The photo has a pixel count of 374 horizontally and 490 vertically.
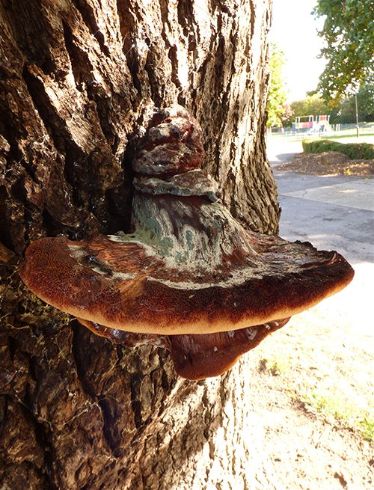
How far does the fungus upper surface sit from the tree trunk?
15cm

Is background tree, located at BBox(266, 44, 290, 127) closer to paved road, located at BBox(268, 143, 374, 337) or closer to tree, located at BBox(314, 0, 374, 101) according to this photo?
tree, located at BBox(314, 0, 374, 101)

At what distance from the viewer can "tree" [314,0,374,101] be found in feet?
42.0

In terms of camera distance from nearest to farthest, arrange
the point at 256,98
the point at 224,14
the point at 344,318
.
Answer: the point at 224,14 < the point at 256,98 < the point at 344,318

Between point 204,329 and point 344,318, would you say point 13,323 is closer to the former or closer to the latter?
point 204,329

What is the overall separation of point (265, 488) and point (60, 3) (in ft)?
8.91

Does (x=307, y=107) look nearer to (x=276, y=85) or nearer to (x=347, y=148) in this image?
(x=347, y=148)

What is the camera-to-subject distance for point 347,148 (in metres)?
20.9

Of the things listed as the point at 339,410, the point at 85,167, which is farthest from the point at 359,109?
the point at 85,167

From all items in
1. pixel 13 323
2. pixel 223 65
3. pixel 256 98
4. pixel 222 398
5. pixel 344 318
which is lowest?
pixel 344 318

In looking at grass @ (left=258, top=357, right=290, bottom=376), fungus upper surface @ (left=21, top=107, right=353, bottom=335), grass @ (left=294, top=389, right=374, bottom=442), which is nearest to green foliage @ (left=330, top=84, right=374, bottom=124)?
grass @ (left=258, top=357, right=290, bottom=376)

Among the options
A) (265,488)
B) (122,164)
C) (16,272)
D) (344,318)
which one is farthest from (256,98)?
(344,318)

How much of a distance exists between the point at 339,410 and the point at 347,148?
1967 centimetres

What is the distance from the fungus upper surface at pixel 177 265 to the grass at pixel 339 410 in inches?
106

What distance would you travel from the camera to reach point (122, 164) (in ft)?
3.98
